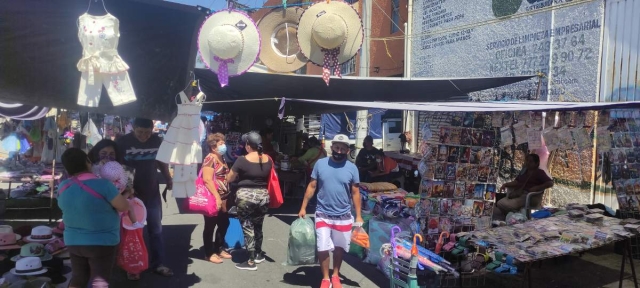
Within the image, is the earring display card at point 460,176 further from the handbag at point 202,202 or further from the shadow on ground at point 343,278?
the handbag at point 202,202

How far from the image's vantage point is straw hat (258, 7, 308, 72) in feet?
21.1

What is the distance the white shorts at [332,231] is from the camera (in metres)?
4.17

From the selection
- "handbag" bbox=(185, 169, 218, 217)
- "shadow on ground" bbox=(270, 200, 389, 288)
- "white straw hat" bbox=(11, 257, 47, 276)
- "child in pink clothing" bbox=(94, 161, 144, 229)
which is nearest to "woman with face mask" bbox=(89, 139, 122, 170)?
"child in pink clothing" bbox=(94, 161, 144, 229)

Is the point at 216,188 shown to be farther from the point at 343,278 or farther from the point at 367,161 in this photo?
the point at 367,161

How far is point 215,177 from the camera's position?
489 centimetres

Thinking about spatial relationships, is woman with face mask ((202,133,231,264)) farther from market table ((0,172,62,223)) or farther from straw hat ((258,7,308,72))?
market table ((0,172,62,223))

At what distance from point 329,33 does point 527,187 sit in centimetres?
348

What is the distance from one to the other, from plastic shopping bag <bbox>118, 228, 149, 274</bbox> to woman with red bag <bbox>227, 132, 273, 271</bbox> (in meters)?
1.06

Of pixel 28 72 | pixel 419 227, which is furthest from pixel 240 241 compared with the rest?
pixel 28 72

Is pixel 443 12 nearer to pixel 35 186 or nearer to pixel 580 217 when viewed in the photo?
pixel 580 217

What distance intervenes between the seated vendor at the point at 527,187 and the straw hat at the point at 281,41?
3.56m

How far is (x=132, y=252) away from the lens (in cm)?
413

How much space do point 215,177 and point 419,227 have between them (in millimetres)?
2336

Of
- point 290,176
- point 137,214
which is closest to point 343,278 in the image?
point 137,214
